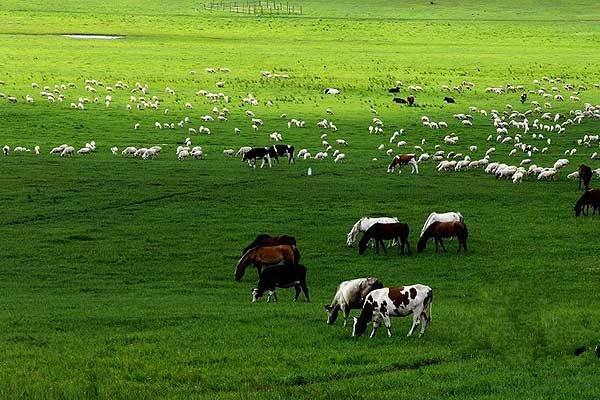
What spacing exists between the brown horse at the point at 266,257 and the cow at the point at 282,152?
67.2 ft

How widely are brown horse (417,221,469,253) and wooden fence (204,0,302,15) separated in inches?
4301

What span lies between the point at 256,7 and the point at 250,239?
390 feet

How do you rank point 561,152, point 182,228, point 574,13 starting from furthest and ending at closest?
1. point 574,13
2. point 561,152
3. point 182,228

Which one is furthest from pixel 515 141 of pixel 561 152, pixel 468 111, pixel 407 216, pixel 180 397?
pixel 180 397

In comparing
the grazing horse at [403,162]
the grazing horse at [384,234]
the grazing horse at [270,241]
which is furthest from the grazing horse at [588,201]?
the grazing horse at [403,162]

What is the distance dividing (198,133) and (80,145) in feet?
20.9

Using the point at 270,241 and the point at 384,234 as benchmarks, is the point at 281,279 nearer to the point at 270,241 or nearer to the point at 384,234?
the point at 270,241

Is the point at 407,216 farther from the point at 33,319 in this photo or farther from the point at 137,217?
the point at 33,319

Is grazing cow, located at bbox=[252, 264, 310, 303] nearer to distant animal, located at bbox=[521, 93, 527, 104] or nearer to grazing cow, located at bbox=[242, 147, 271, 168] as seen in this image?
grazing cow, located at bbox=[242, 147, 271, 168]

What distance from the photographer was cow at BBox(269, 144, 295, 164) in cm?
4609

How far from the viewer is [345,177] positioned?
138ft

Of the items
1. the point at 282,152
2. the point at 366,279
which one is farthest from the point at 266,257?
the point at 282,152

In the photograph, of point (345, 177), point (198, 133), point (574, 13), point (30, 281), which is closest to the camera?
point (30, 281)

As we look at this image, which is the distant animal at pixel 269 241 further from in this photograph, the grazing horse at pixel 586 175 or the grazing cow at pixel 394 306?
the grazing horse at pixel 586 175
